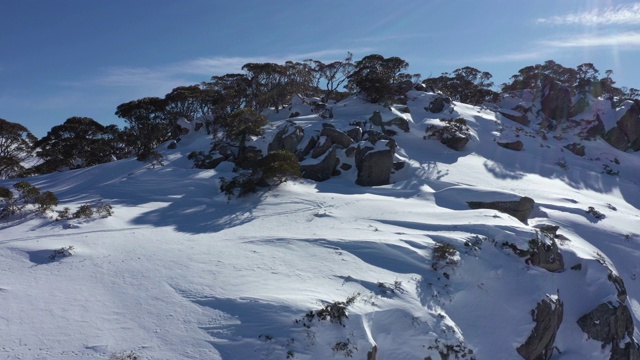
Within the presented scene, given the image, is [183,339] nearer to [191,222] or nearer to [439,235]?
[191,222]

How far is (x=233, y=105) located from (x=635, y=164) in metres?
38.9

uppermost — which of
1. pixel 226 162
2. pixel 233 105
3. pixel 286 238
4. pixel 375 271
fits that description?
pixel 233 105

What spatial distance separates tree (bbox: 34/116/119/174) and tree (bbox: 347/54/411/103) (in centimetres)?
2524

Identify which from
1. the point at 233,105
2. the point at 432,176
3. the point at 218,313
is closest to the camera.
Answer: the point at 218,313

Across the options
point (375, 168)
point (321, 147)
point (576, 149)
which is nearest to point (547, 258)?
point (375, 168)

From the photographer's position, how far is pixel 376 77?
1205 inches

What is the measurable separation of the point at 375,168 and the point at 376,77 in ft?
47.7

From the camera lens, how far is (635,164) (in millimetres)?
30469

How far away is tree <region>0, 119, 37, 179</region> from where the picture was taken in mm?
30328

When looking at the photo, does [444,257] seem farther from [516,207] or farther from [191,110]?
[191,110]

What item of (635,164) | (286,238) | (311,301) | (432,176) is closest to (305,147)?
(432,176)

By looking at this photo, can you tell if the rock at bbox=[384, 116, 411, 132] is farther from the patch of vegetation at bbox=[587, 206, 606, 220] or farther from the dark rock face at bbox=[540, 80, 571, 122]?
the dark rock face at bbox=[540, 80, 571, 122]

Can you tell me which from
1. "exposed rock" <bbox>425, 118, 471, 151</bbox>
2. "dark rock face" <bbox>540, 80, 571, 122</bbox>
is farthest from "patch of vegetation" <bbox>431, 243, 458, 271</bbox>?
"dark rock face" <bbox>540, 80, 571, 122</bbox>

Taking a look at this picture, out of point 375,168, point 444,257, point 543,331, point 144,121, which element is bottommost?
point 543,331
